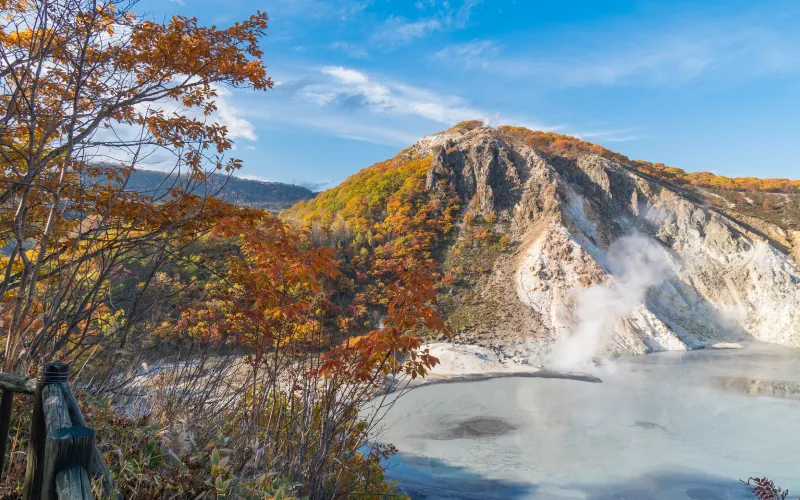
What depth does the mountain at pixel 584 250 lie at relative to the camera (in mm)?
20391

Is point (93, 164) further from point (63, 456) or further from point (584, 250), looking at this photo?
point (584, 250)

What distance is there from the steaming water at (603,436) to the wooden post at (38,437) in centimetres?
745

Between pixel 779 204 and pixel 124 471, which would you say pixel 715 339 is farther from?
pixel 124 471

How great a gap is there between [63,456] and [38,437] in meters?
0.42

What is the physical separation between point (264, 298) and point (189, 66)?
101 inches

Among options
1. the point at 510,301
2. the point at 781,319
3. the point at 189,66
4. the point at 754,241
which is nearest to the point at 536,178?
the point at 510,301

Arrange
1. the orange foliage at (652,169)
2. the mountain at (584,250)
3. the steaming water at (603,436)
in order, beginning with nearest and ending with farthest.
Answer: the steaming water at (603,436)
the mountain at (584,250)
the orange foliage at (652,169)

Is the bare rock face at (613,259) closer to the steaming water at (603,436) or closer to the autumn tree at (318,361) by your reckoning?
the steaming water at (603,436)

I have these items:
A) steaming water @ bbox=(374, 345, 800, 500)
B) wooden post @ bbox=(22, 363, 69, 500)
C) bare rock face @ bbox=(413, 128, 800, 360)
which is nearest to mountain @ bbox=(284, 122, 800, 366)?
bare rock face @ bbox=(413, 128, 800, 360)

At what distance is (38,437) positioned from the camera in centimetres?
131

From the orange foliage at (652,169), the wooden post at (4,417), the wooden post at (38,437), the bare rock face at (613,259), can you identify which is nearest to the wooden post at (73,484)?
the wooden post at (38,437)

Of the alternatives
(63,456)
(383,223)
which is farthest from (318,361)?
(383,223)

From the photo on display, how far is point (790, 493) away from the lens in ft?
25.5

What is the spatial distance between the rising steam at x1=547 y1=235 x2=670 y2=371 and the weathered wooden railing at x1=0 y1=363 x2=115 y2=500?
55.9ft
